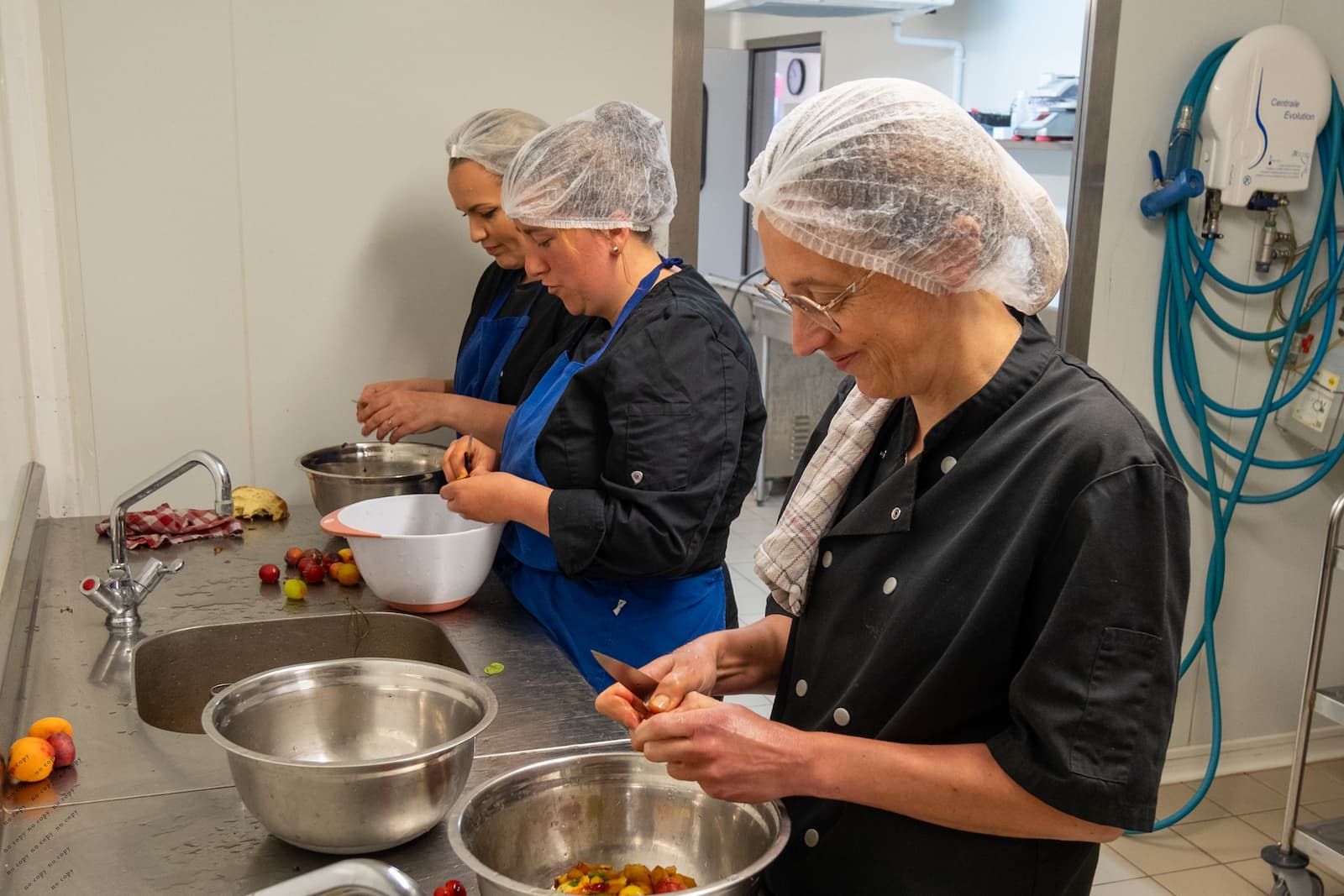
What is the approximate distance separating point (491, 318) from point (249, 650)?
92cm

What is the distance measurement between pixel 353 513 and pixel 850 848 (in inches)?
47.1

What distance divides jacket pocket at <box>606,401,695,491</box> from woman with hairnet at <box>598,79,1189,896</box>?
0.62 m

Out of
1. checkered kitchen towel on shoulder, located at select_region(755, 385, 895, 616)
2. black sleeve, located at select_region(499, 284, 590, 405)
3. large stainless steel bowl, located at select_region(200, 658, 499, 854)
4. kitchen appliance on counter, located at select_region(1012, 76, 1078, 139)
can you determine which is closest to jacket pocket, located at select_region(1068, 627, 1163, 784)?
checkered kitchen towel on shoulder, located at select_region(755, 385, 895, 616)

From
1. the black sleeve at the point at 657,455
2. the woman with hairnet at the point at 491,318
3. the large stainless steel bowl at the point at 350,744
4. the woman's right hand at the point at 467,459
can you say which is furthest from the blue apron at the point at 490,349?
the large stainless steel bowl at the point at 350,744

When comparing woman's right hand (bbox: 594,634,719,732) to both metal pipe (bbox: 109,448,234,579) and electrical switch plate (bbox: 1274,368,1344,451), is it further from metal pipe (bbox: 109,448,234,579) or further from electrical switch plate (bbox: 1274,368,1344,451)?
electrical switch plate (bbox: 1274,368,1344,451)

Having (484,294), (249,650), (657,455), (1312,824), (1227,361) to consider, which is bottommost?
(1312,824)

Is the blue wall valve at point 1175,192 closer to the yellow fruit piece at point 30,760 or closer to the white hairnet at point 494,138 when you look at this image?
the white hairnet at point 494,138

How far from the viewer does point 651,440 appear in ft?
6.06

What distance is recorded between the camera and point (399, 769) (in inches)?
46.3

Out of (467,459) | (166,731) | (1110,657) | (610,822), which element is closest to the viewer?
(1110,657)

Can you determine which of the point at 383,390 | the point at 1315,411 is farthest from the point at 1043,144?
the point at 383,390

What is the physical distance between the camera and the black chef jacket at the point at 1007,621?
1013mm

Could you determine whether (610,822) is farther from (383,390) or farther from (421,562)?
(383,390)

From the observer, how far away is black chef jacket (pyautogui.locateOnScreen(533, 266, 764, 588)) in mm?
1853
